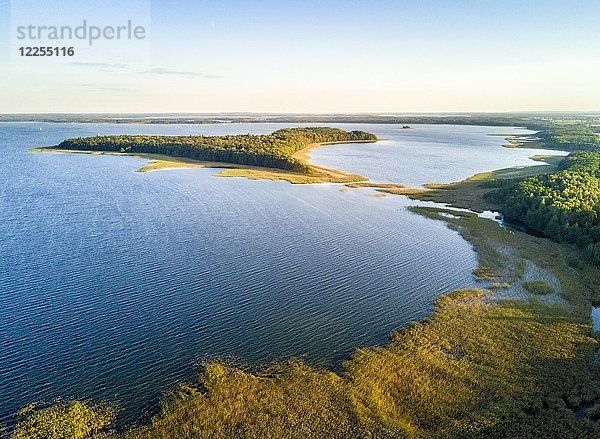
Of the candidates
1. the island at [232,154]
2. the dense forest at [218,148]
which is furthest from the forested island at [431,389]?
the dense forest at [218,148]

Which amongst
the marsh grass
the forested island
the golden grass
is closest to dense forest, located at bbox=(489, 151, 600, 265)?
the marsh grass

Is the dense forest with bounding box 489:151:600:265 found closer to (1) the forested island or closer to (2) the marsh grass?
(2) the marsh grass

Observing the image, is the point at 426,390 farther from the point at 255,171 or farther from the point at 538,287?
the point at 255,171

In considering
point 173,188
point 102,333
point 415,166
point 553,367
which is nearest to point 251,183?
point 173,188

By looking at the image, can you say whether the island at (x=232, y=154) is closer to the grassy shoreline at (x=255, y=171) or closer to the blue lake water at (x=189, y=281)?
the grassy shoreline at (x=255, y=171)

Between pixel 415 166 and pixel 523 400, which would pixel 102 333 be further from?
pixel 415 166
